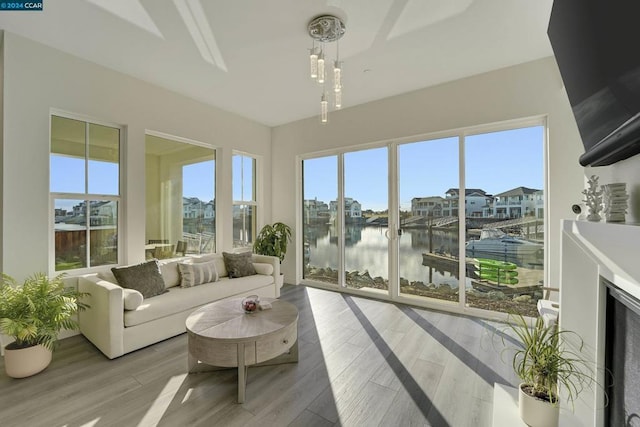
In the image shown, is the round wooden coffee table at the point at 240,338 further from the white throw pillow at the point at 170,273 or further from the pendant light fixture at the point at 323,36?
the pendant light fixture at the point at 323,36

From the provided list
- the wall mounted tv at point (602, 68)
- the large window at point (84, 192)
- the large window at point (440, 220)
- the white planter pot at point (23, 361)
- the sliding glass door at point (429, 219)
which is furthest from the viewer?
the sliding glass door at point (429, 219)

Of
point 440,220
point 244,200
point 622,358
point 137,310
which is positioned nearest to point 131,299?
point 137,310

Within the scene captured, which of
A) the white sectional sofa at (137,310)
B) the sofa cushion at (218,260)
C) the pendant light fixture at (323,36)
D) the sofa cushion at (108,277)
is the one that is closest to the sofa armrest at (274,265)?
the sofa cushion at (218,260)

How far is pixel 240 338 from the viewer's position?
1955 mm

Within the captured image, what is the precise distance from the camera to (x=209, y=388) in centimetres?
205

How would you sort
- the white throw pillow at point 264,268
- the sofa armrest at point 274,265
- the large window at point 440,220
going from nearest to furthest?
the large window at point 440,220, the white throw pillow at point 264,268, the sofa armrest at point 274,265

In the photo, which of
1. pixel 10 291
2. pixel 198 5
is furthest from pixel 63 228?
pixel 198 5

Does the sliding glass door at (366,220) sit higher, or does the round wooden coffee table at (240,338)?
the sliding glass door at (366,220)

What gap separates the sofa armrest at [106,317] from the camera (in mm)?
2434

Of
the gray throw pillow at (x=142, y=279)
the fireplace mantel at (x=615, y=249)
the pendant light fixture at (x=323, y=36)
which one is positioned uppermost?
the pendant light fixture at (x=323, y=36)

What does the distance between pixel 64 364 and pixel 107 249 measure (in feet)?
4.52

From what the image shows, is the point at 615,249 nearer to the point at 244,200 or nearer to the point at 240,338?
the point at 240,338

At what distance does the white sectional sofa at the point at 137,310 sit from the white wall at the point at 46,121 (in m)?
0.58

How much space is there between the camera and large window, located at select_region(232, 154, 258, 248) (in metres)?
4.91
